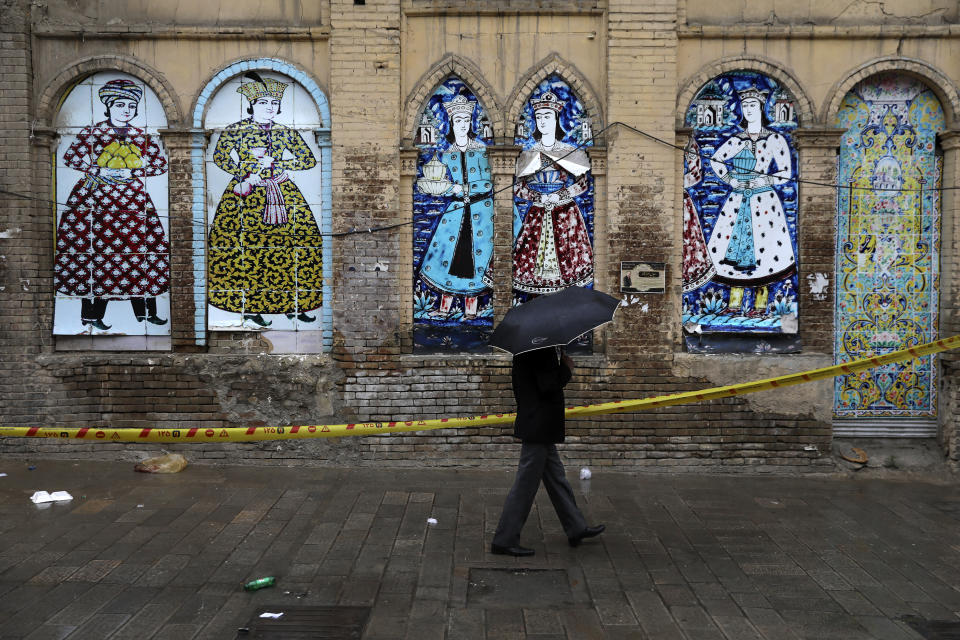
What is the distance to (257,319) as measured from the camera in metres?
8.28

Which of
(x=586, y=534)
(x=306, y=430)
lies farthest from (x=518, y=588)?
(x=306, y=430)

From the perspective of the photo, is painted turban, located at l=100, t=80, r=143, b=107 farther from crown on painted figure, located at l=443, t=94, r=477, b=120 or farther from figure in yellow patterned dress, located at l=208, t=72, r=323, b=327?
crown on painted figure, located at l=443, t=94, r=477, b=120

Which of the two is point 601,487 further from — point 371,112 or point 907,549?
point 371,112

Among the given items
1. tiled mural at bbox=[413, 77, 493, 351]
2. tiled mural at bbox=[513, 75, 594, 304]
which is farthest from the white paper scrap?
tiled mural at bbox=[513, 75, 594, 304]

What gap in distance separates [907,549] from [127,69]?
830 cm

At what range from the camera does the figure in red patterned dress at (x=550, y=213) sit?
27.0ft

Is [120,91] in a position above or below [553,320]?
above

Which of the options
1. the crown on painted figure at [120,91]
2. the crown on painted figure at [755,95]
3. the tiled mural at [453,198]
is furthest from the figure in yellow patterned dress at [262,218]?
the crown on painted figure at [755,95]

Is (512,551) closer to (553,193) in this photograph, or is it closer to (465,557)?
(465,557)

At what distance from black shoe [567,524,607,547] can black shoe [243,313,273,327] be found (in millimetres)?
4159

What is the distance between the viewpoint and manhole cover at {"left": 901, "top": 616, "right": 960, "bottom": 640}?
4.27 metres

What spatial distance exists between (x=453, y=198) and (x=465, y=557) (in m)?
4.04

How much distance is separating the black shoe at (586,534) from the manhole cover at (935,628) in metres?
1.98

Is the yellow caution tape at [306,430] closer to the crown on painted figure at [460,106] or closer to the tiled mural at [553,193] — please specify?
the tiled mural at [553,193]
